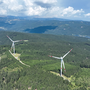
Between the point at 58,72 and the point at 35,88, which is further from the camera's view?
the point at 58,72

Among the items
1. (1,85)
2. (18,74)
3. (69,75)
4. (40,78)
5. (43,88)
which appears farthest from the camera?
(69,75)

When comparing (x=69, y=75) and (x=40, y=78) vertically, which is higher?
(x=40, y=78)

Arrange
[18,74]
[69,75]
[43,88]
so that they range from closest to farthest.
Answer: [43,88]
[18,74]
[69,75]

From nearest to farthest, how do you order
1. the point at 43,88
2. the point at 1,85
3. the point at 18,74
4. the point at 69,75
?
Result: the point at 43,88 → the point at 1,85 → the point at 18,74 → the point at 69,75

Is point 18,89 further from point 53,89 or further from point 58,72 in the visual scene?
point 58,72

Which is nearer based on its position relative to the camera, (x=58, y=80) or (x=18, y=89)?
(x=18, y=89)

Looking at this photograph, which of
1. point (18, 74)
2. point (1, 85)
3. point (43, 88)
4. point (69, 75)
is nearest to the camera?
point (43, 88)

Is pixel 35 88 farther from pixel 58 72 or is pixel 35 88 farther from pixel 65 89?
pixel 58 72

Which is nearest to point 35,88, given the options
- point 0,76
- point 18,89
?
point 18,89

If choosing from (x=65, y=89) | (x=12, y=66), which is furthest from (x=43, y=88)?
(x=12, y=66)
